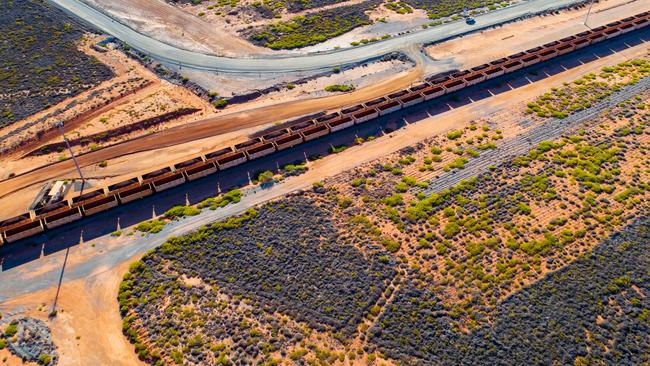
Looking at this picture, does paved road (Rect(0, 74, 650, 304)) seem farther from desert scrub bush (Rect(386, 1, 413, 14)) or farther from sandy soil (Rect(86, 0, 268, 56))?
desert scrub bush (Rect(386, 1, 413, 14))

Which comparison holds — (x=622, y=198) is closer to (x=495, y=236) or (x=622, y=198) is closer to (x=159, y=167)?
(x=495, y=236)

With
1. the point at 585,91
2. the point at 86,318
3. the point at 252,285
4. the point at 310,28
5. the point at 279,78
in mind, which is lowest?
the point at 86,318

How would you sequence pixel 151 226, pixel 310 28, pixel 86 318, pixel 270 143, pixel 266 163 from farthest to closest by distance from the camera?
pixel 310 28 → pixel 270 143 → pixel 266 163 → pixel 151 226 → pixel 86 318

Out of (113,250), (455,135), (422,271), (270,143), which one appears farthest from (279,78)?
(422,271)

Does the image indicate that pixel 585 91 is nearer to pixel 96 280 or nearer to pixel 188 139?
pixel 188 139

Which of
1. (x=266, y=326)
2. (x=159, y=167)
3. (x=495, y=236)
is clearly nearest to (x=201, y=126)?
(x=159, y=167)

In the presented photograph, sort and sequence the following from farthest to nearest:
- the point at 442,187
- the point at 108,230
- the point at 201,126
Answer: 1. the point at 201,126
2. the point at 442,187
3. the point at 108,230
